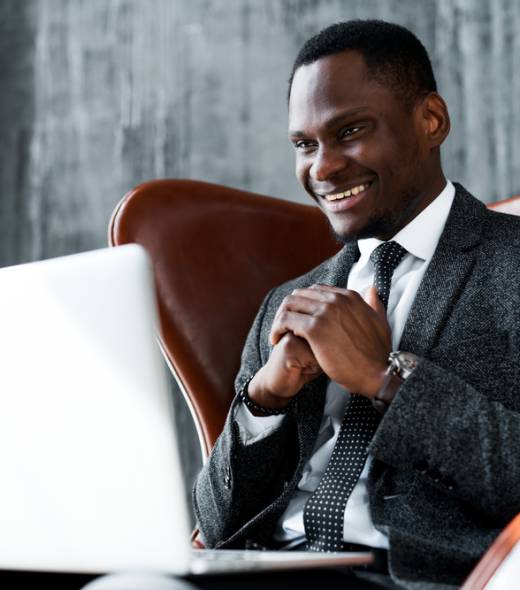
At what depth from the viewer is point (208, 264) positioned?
168 centimetres

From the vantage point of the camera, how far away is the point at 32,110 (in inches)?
105

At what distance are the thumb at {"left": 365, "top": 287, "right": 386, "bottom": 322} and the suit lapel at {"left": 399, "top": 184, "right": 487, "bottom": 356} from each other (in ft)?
0.14

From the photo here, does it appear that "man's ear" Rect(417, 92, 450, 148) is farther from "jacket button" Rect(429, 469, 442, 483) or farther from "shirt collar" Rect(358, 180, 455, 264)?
"jacket button" Rect(429, 469, 442, 483)

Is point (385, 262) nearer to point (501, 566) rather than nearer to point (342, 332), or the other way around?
point (342, 332)

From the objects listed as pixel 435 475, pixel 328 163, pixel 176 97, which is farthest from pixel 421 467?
pixel 176 97

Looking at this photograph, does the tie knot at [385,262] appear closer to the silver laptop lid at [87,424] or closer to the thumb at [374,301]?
the thumb at [374,301]

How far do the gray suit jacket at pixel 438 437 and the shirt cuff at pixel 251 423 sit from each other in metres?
0.02

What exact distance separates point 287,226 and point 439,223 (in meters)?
0.41

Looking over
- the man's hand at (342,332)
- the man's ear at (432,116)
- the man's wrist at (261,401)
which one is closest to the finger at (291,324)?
the man's hand at (342,332)

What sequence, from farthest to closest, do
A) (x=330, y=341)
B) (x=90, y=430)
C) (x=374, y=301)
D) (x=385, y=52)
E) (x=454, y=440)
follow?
(x=385, y=52)
(x=374, y=301)
(x=330, y=341)
(x=454, y=440)
(x=90, y=430)

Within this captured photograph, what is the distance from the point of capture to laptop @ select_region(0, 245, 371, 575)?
0.71 m

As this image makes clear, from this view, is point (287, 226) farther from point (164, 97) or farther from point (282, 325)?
point (164, 97)

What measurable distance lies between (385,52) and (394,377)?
65 centimetres

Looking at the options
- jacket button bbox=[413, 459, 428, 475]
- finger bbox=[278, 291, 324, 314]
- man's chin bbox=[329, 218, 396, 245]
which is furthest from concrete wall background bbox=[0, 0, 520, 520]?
jacket button bbox=[413, 459, 428, 475]
